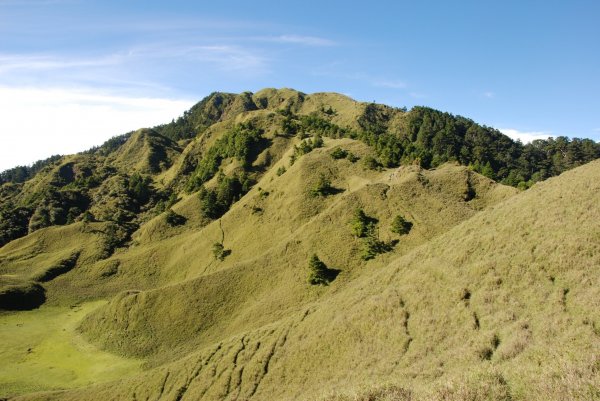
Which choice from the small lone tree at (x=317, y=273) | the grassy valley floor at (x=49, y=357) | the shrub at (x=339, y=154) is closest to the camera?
the grassy valley floor at (x=49, y=357)

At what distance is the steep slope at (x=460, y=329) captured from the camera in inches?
619

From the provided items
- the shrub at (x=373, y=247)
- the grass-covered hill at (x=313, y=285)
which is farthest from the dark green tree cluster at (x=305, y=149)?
the shrub at (x=373, y=247)

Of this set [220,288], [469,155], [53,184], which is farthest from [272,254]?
[53,184]

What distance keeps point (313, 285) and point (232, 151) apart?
96.1 m

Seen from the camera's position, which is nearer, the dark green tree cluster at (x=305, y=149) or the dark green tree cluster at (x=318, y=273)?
the dark green tree cluster at (x=318, y=273)

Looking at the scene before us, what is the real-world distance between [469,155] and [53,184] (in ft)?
705

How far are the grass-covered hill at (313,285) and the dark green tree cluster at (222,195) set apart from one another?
662 millimetres

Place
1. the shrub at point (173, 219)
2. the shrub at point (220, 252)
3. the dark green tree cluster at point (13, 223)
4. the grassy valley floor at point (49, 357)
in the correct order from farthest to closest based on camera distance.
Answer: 1. the dark green tree cluster at point (13, 223)
2. the shrub at point (173, 219)
3. the shrub at point (220, 252)
4. the grassy valley floor at point (49, 357)

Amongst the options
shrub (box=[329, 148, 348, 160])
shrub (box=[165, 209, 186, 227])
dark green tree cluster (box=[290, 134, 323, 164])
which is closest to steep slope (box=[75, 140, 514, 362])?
shrub (box=[329, 148, 348, 160])

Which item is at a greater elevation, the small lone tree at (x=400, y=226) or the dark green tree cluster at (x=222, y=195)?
the dark green tree cluster at (x=222, y=195)

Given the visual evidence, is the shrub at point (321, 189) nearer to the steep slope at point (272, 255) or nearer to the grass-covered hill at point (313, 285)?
the grass-covered hill at point (313, 285)

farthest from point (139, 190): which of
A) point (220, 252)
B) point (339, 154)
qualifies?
point (339, 154)

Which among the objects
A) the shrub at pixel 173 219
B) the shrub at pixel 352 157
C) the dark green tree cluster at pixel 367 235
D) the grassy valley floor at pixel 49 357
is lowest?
the grassy valley floor at pixel 49 357

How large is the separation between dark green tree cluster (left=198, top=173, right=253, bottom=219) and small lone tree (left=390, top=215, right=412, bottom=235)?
6290 cm
